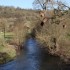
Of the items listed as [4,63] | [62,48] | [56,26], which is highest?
[56,26]

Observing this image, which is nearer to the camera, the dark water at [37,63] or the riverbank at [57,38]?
the dark water at [37,63]

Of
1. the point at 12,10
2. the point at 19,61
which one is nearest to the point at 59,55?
the point at 19,61

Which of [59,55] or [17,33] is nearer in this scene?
[59,55]

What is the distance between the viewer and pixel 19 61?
30797mm

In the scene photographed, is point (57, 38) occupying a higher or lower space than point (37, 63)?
higher

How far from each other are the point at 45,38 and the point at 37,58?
436 centimetres

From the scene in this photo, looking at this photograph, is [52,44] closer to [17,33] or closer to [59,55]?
[59,55]

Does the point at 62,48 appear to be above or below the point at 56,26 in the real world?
below

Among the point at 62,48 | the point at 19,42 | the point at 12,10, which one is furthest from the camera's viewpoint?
the point at 12,10

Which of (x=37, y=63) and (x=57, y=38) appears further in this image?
(x=57, y=38)

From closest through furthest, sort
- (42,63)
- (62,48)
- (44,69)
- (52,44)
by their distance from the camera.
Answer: (44,69)
(42,63)
(62,48)
(52,44)

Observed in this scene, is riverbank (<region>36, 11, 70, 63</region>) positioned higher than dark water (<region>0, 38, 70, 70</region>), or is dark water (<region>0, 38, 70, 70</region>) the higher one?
riverbank (<region>36, 11, 70, 63</region>)

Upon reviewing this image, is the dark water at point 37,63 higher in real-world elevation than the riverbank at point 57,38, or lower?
lower

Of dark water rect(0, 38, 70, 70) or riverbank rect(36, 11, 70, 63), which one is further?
riverbank rect(36, 11, 70, 63)
